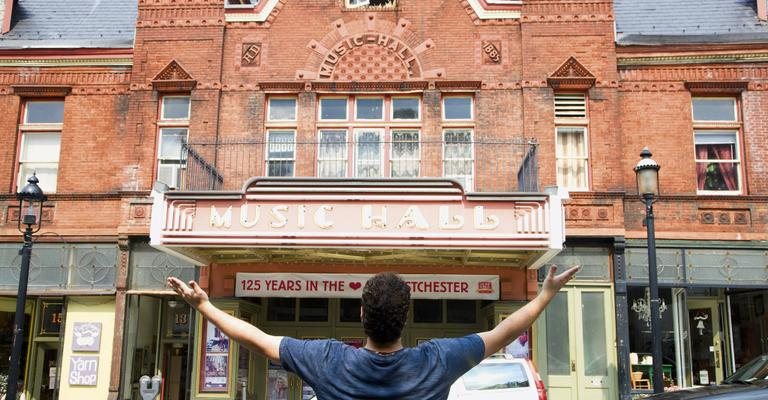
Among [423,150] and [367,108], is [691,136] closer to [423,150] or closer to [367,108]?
[423,150]

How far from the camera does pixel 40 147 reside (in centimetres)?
1734

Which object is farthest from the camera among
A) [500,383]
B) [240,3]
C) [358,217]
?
[240,3]

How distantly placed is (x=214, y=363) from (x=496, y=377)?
695 cm

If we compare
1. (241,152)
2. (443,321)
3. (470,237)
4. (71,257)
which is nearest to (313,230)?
(470,237)

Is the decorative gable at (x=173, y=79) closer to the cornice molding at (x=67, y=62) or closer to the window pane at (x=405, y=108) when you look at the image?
the cornice molding at (x=67, y=62)

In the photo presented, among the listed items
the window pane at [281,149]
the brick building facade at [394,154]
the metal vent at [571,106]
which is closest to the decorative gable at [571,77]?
the brick building facade at [394,154]

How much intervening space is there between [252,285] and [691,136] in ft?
32.2

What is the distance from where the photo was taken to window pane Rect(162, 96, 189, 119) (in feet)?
55.3

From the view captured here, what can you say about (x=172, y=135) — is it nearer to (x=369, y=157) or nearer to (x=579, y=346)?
(x=369, y=157)

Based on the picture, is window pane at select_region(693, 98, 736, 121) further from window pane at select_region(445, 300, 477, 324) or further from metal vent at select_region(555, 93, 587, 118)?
window pane at select_region(445, 300, 477, 324)

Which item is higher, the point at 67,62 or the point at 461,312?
the point at 67,62

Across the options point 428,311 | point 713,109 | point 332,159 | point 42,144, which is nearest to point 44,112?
point 42,144

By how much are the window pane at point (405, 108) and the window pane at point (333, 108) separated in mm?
1108

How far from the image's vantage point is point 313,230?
1340 cm
